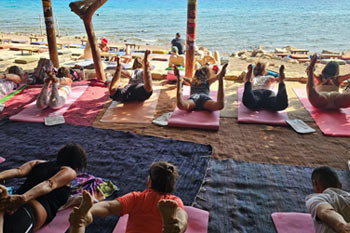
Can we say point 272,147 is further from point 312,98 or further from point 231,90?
point 231,90

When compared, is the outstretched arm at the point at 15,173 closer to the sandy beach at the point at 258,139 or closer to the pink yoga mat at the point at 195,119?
the sandy beach at the point at 258,139

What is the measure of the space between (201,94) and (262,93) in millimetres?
1023

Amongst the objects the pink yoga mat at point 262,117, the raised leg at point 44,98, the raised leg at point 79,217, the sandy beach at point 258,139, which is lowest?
the sandy beach at point 258,139

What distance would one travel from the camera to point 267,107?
15.8 ft

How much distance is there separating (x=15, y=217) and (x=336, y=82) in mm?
4876

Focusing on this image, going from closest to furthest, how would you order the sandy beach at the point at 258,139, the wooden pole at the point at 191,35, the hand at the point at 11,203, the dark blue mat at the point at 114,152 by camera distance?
the hand at the point at 11,203 < the dark blue mat at the point at 114,152 < the sandy beach at the point at 258,139 < the wooden pole at the point at 191,35

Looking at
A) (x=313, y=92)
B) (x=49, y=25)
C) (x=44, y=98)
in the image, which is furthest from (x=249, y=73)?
(x=49, y=25)

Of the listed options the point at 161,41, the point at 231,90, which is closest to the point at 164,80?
the point at 231,90

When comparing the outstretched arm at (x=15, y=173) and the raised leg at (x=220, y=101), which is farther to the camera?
the raised leg at (x=220, y=101)

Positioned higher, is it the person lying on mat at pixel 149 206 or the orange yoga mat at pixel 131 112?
the person lying on mat at pixel 149 206

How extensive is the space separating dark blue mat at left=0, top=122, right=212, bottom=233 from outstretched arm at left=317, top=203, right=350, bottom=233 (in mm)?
1142

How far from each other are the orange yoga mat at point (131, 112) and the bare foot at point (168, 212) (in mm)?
3009

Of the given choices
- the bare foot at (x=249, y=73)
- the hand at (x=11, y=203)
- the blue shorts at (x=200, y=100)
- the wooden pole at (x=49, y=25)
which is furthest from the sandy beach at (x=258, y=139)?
the wooden pole at (x=49, y=25)

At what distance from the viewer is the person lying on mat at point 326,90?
460cm
